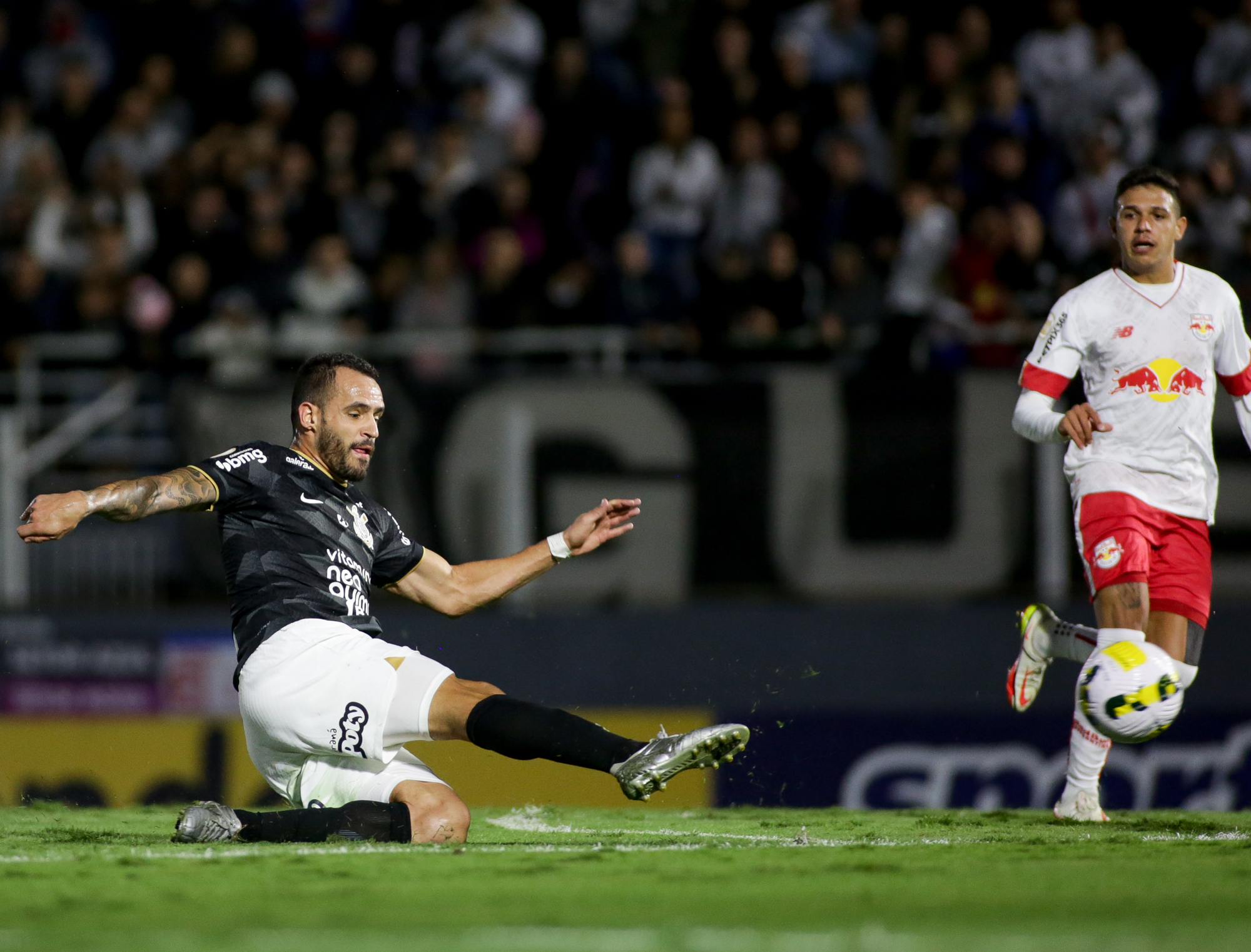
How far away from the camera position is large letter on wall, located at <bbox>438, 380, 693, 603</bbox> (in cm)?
1064

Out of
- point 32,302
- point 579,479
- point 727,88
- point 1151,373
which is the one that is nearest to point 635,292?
point 579,479

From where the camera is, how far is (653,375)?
1089 cm

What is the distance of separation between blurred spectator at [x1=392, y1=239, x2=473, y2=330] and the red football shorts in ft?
20.2

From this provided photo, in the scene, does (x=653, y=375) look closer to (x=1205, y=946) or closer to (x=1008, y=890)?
(x=1008, y=890)

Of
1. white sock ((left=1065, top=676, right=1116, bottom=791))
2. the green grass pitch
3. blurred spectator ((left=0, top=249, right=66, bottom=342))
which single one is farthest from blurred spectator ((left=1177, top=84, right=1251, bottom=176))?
blurred spectator ((left=0, top=249, right=66, bottom=342))

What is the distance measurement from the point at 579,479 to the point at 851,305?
7.07 ft

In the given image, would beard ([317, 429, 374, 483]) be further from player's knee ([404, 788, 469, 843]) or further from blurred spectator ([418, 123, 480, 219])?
blurred spectator ([418, 123, 480, 219])

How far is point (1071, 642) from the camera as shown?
6.77 m

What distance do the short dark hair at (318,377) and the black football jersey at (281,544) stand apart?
0.19 metres

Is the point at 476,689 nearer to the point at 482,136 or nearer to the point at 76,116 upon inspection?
the point at 482,136

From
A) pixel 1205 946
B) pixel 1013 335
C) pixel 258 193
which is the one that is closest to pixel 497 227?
pixel 258 193

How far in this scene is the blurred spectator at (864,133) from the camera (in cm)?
1227

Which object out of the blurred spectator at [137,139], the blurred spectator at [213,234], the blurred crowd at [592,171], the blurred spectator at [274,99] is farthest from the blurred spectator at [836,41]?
the blurred spectator at [137,139]

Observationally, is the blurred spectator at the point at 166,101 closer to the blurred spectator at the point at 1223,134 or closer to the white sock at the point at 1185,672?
the blurred spectator at the point at 1223,134
